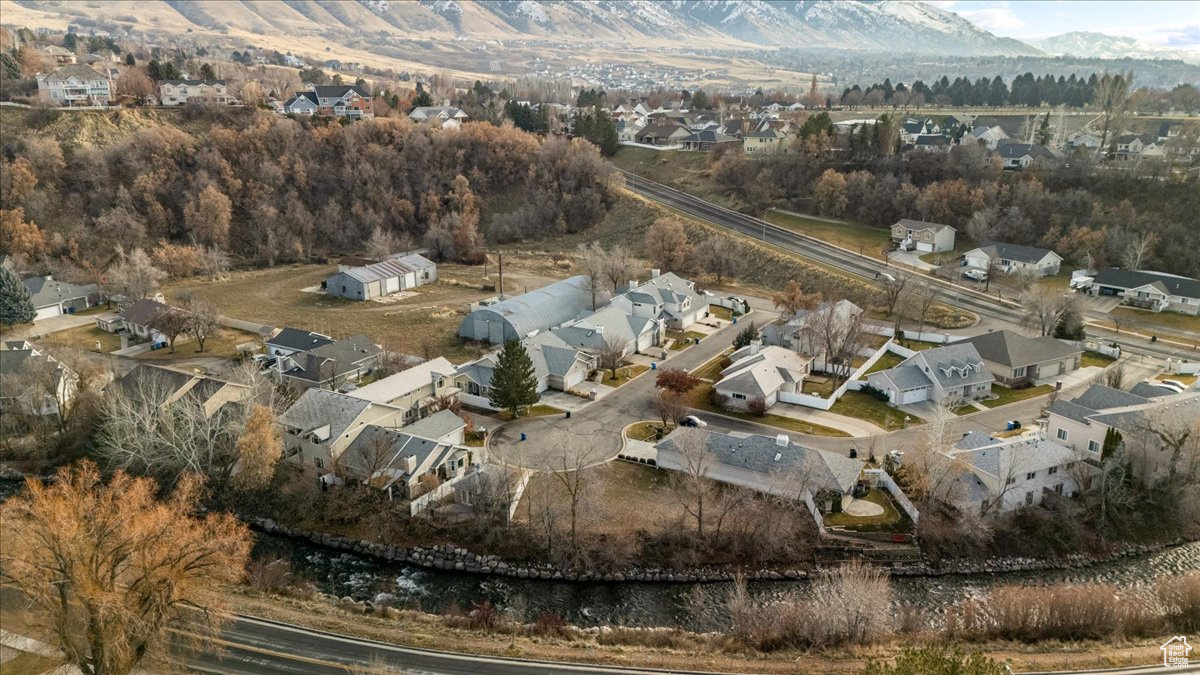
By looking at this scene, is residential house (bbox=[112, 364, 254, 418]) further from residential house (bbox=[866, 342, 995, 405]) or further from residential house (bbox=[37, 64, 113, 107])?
residential house (bbox=[37, 64, 113, 107])

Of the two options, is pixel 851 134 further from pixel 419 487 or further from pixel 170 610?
pixel 170 610

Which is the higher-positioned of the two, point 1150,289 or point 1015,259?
point 1015,259

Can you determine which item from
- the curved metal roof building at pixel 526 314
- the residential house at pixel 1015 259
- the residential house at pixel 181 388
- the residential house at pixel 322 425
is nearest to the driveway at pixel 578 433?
the residential house at pixel 322 425

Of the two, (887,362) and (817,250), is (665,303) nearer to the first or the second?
(887,362)

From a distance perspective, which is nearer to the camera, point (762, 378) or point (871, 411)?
point (871, 411)

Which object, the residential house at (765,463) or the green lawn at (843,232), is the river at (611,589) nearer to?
the residential house at (765,463)

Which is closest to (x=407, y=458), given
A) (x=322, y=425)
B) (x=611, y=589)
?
(x=322, y=425)
